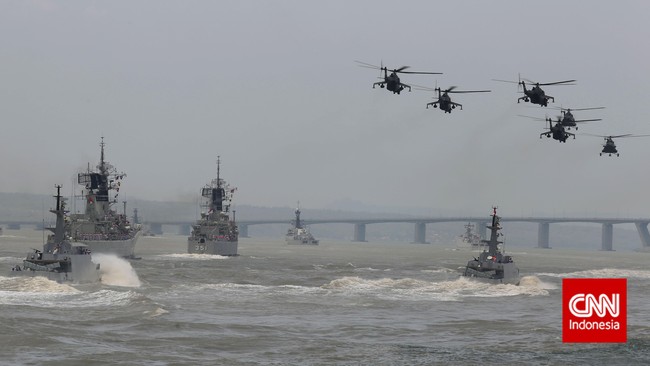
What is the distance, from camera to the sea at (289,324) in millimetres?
52812

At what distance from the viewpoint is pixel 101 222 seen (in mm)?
167250

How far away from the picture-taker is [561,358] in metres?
53.9

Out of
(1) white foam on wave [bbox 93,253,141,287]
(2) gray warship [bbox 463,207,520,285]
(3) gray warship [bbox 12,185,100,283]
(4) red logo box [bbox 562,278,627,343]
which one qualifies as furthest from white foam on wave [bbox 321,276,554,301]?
(4) red logo box [bbox 562,278,627,343]

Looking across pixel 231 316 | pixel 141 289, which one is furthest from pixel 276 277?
pixel 231 316

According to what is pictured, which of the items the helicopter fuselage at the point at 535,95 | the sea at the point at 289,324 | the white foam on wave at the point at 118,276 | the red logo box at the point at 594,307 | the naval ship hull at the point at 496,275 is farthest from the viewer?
the naval ship hull at the point at 496,275

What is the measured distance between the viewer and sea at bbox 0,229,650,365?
173 ft

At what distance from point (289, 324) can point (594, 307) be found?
2498cm

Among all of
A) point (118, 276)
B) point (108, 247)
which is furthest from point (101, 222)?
point (118, 276)

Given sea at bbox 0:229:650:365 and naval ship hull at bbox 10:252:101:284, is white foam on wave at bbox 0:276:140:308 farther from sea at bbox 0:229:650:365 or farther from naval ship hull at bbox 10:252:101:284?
naval ship hull at bbox 10:252:101:284

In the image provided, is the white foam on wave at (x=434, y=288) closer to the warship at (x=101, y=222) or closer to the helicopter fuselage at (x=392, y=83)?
the helicopter fuselage at (x=392, y=83)

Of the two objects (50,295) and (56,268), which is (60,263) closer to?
(56,268)

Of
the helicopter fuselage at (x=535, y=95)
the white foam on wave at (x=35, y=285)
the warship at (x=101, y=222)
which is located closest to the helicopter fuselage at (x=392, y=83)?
the helicopter fuselage at (x=535, y=95)

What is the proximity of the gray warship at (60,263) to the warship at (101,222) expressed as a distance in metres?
67.8

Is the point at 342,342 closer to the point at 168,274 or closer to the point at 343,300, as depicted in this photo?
the point at 343,300
